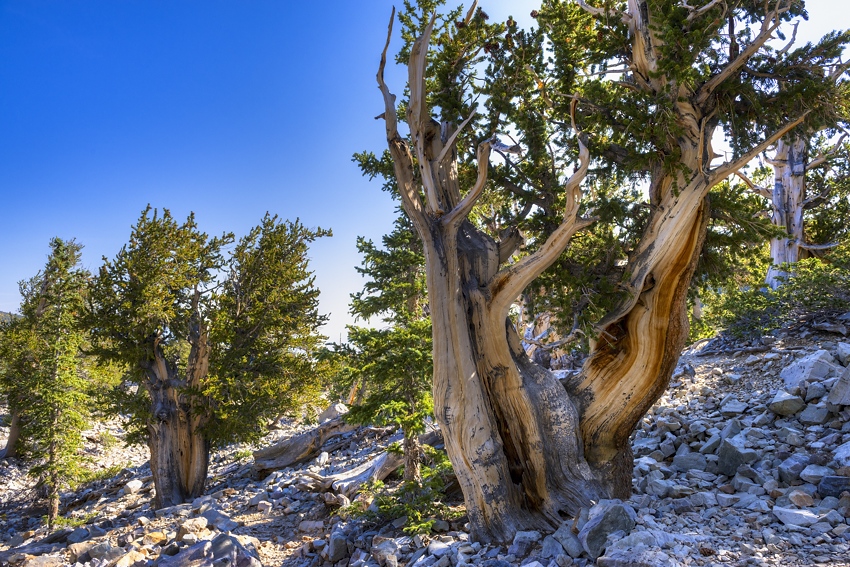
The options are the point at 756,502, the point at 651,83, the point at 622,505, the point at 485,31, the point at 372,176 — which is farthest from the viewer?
the point at 372,176

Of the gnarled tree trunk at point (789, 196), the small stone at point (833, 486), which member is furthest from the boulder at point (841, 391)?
the gnarled tree trunk at point (789, 196)

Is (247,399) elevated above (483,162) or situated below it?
below

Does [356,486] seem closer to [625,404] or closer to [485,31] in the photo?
[625,404]

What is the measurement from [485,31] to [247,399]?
868cm

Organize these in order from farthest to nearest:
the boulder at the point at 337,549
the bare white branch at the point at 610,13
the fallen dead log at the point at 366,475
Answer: the fallen dead log at the point at 366,475, the boulder at the point at 337,549, the bare white branch at the point at 610,13

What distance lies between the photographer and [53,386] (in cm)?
1174

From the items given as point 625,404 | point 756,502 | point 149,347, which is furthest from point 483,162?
point 149,347

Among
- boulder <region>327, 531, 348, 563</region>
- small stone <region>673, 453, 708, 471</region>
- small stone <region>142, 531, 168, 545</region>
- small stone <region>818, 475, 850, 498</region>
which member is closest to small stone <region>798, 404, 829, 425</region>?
small stone <region>673, 453, 708, 471</region>

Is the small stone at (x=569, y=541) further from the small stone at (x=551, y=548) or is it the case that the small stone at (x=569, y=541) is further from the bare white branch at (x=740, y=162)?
the bare white branch at (x=740, y=162)

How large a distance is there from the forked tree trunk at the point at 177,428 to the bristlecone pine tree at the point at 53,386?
2.17 meters

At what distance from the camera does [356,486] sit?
8.20 meters

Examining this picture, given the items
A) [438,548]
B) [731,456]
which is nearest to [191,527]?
[438,548]

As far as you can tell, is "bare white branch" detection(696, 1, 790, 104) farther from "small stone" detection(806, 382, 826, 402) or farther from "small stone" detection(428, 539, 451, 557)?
"small stone" detection(428, 539, 451, 557)

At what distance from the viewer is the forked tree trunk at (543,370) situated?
4.90 metres
